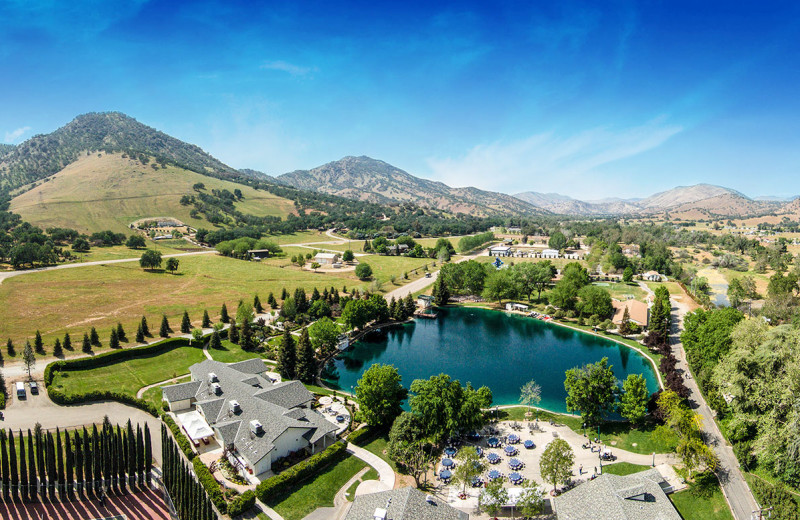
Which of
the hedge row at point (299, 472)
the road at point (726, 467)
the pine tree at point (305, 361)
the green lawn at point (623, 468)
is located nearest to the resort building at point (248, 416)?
the hedge row at point (299, 472)

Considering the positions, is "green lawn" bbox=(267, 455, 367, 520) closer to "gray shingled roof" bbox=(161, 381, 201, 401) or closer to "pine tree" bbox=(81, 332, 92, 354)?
"gray shingled roof" bbox=(161, 381, 201, 401)

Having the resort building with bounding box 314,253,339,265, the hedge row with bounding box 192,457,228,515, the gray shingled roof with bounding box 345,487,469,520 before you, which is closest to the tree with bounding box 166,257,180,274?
the resort building with bounding box 314,253,339,265

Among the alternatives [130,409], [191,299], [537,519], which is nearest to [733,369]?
[537,519]

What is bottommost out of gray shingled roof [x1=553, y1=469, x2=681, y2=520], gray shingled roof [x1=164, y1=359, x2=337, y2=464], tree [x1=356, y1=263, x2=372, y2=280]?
gray shingled roof [x1=553, y1=469, x2=681, y2=520]

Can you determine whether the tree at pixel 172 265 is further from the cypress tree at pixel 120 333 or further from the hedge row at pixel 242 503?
the hedge row at pixel 242 503

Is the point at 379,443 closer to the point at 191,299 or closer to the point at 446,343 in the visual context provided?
the point at 446,343
